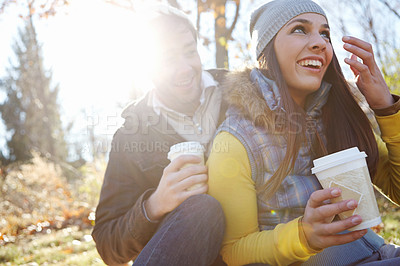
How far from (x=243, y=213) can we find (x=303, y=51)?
36.5 inches

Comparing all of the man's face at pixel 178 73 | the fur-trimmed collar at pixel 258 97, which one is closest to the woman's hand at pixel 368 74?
the fur-trimmed collar at pixel 258 97

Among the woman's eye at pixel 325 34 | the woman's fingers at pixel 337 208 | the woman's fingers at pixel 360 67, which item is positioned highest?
the woman's eye at pixel 325 34

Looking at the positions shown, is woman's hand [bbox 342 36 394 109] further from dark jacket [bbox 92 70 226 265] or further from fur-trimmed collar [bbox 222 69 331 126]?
dark jacket [bbox 92 70 226 265]

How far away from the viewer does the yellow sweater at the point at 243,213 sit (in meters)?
1.54

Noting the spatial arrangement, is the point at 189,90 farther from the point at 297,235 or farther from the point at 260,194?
the point at 297,235

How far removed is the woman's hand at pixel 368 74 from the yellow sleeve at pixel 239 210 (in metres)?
0.78

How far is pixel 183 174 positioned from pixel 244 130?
15.6 inches

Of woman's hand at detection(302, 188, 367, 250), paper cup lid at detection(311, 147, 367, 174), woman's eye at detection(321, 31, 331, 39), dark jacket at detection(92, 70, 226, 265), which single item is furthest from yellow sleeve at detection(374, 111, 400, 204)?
dark jacket at detection(92, 70, 226, 265)

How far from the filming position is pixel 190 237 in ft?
5.18

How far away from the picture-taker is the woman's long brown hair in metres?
1.85

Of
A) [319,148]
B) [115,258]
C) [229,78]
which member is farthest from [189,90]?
[115,258]

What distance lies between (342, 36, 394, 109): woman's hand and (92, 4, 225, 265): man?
93 centimetres

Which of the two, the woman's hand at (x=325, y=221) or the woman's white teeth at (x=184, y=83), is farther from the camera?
the woman's white teeth at (x=184, y=83)

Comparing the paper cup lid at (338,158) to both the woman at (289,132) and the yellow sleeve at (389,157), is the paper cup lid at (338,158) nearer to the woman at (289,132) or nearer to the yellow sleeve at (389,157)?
the woman at (289,132)
